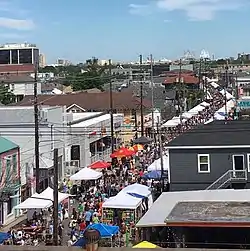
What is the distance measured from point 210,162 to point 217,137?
1278 mm

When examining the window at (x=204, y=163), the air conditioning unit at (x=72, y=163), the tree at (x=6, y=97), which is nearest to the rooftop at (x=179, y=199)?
the window at (x=204, y=163)

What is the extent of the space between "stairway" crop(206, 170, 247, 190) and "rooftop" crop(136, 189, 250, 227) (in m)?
1.35

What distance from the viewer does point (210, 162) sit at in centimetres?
2273

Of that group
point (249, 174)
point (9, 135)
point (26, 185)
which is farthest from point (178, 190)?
point (9, 135)

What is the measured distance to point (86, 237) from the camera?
6598 mm

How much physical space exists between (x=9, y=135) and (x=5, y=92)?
4521 centimetres

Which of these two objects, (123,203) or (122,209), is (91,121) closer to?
(122,209)

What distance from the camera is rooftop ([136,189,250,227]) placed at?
17234 mm

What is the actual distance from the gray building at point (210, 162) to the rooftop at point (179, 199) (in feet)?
4.87

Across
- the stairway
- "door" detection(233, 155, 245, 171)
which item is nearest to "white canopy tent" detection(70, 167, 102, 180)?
the stairway

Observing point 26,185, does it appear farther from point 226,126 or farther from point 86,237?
point 86,237

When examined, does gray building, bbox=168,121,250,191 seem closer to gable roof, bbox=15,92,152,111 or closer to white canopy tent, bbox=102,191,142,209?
white canopy tent, bbox=102,191,142,209

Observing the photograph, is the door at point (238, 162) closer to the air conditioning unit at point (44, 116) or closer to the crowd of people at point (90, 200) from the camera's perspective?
the crowd of people at point (90, 200)

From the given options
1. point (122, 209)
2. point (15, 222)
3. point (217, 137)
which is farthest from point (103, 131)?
point (122, 209)
